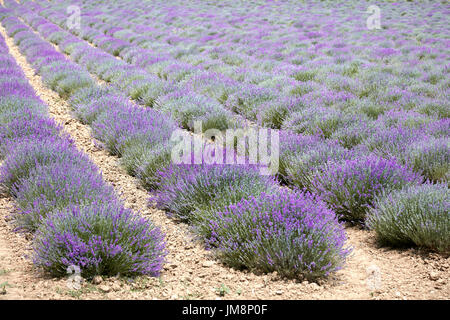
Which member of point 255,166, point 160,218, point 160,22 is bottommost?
point 160,218

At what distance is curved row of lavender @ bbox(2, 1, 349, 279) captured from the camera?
8.64 ft

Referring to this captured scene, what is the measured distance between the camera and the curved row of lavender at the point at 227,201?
2.63 metres

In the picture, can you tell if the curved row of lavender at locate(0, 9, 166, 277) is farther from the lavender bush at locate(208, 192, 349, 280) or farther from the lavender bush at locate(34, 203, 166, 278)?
the lavender bush at locate(208, 192, 349, 280)

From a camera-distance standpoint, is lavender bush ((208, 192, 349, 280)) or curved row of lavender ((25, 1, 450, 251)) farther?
curved row of lavender ((25, 1, 450, 251))

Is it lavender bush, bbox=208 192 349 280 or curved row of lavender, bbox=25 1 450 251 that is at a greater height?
curved row of lavender, bbox=25 1 450 251

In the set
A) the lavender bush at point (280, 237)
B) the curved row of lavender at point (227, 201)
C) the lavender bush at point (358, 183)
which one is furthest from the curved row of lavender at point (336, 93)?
the lavender bush at point (280, 237)

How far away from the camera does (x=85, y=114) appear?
635 cm

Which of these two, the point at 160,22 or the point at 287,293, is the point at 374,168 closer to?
the point at 287,293

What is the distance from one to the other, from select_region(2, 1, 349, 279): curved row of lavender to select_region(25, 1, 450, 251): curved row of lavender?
0.62 meters

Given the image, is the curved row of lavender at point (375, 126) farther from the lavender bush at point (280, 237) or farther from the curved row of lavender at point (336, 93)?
the lavender bush at point (280, 237)

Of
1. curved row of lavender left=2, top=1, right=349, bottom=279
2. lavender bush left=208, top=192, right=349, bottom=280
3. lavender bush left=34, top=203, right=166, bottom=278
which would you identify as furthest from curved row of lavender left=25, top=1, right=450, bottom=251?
lavender bush left=34, top=203, right=166, bottom=278

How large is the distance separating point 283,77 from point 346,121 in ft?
10.3

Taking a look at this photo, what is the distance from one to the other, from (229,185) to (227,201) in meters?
0.27
